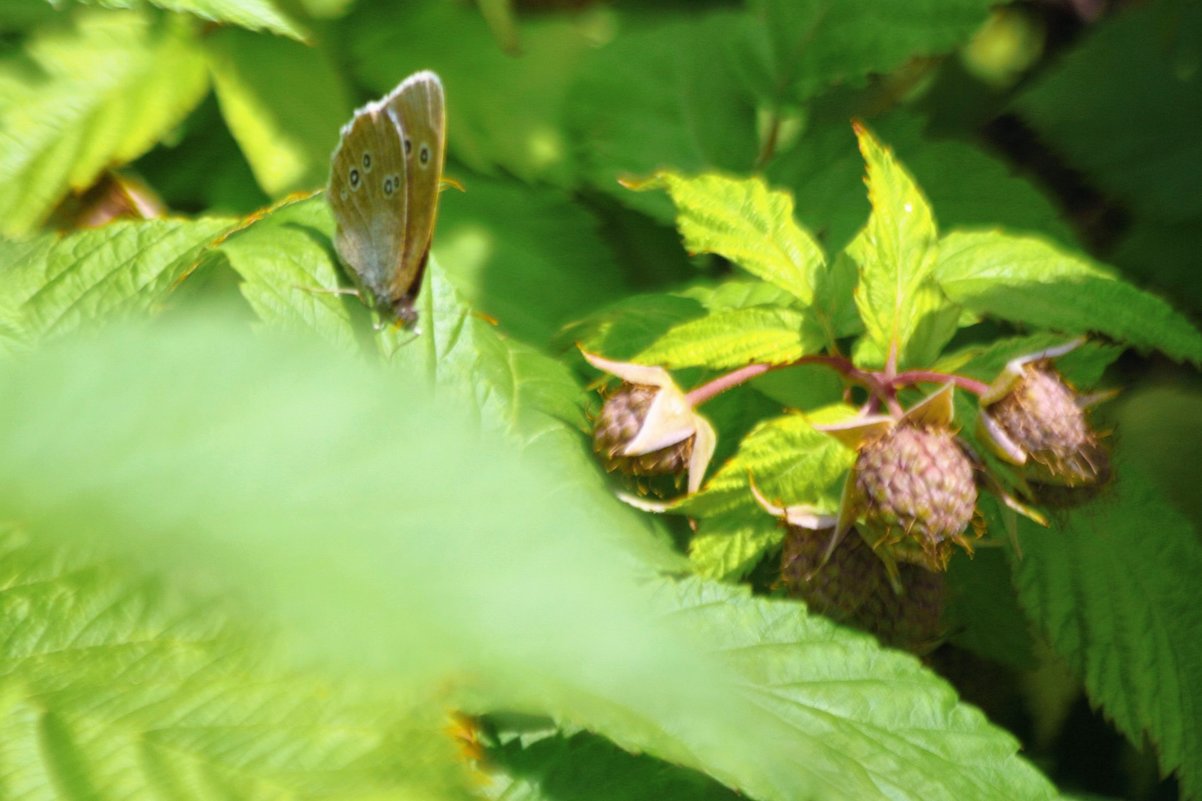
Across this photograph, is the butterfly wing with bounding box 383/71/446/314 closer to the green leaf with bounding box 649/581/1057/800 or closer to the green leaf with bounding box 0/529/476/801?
the green leaf with bounding box 649/581/1057/800

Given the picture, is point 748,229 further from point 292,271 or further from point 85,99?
point 85,99

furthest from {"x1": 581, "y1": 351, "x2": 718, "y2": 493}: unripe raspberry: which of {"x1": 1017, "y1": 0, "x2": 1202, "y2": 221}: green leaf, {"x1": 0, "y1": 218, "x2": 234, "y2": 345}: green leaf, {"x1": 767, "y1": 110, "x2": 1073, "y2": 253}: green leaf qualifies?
{"x1": 1017, "y1": 0, "x2": 1202, "y2": 221}: green leaf

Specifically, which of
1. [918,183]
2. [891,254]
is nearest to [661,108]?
[918,183]

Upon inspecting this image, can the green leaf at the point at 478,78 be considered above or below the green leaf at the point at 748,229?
above

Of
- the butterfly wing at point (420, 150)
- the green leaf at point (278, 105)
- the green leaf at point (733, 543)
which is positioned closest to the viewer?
the green leaf at point (733, 543)

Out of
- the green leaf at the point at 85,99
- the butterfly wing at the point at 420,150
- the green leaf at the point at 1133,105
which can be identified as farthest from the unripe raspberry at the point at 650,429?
the green leaf at the point at 1133,105

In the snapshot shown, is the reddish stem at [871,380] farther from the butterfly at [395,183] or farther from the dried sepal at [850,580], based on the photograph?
the butterfly at [395,183]
